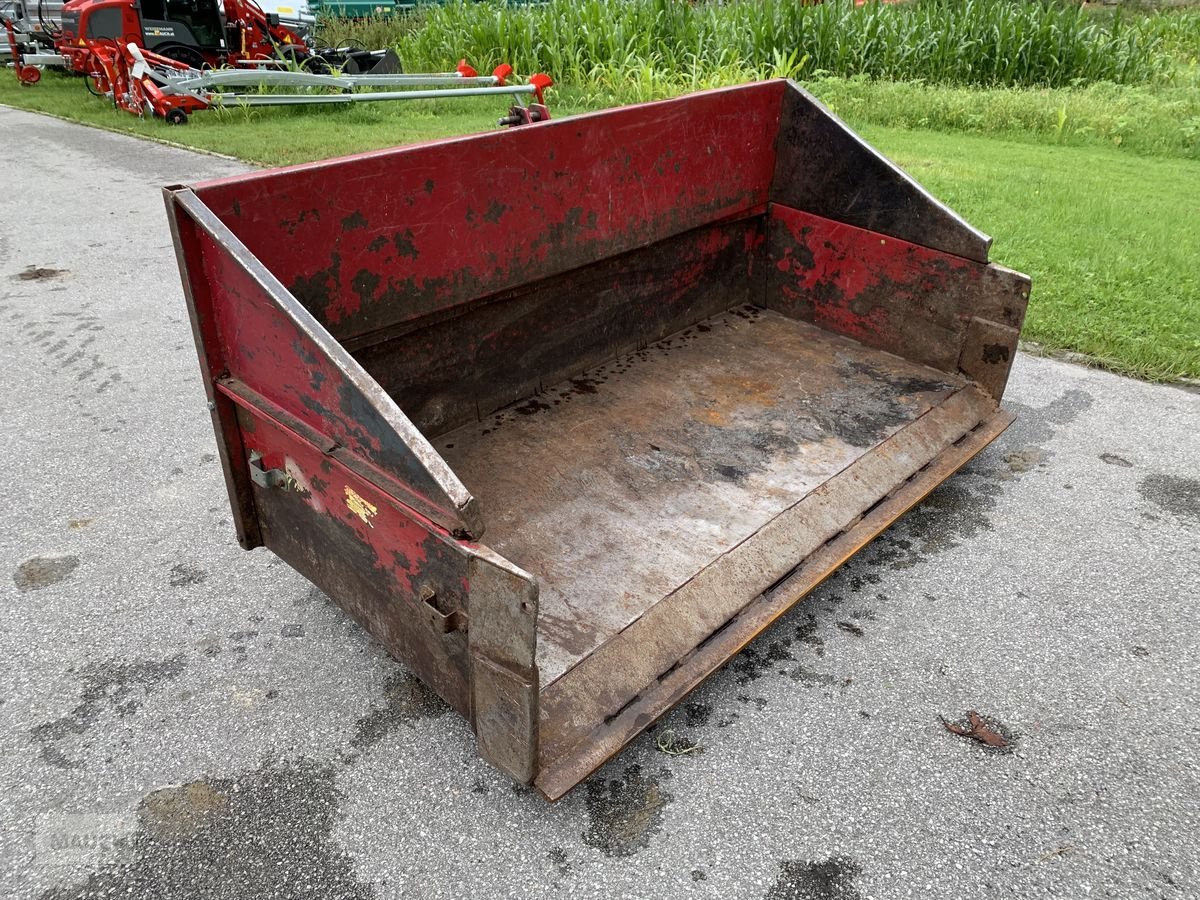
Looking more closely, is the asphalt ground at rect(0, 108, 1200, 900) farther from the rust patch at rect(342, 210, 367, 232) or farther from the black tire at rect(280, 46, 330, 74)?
the black tire at rect(280, 46, 330, 74)

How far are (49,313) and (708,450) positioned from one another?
3948mm

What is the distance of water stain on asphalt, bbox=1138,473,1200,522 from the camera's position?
3.22 m

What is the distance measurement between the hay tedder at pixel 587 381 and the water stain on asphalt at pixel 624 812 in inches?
6.8

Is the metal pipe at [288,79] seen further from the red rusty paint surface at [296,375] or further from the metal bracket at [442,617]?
the metal bracket at [442,617]

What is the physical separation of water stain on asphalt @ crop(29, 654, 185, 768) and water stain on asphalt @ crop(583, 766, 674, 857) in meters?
1.25

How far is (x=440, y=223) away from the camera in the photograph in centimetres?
286

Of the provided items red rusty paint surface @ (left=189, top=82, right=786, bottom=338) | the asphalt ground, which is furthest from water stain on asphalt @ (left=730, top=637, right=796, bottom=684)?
red rusty paint surface @ (left=189, top=82, right=786, bottom=338)

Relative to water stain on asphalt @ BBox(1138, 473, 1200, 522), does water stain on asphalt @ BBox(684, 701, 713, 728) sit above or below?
below

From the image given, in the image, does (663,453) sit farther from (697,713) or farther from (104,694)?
(104,694)

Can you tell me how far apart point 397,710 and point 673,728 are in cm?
72

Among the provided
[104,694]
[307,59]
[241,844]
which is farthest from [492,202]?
[307,59]

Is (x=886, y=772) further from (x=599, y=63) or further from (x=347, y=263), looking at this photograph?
(x=599, y=63)

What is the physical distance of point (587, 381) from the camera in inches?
143
